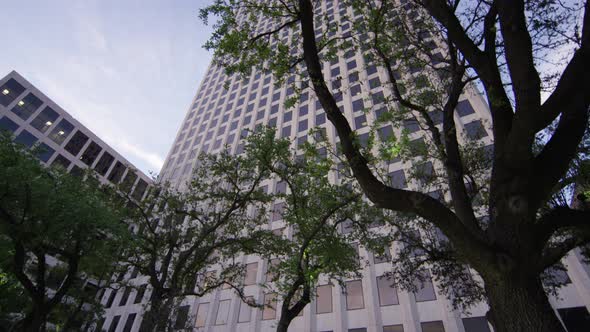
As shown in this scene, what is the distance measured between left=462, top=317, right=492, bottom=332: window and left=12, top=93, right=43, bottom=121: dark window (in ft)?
174

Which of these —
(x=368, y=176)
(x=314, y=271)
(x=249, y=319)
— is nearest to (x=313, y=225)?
(x=314, y=271)

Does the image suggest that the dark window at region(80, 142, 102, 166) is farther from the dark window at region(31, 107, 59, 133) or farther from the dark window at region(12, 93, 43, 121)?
the dark window at region(12, 93, 43, 121)

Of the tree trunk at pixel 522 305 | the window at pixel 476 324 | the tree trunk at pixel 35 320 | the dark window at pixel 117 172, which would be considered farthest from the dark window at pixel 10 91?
the window at pixel 476 324

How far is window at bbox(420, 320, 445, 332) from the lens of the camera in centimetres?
1803

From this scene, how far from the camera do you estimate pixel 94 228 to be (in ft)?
37.2

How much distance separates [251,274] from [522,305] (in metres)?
26.1

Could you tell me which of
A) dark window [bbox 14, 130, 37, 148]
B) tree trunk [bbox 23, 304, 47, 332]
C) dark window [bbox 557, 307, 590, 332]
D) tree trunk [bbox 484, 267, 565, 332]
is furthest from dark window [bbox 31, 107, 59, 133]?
dark window [bbox 557, 307, 590, 332]

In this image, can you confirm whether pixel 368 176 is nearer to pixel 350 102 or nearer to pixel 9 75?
pixel 350 102

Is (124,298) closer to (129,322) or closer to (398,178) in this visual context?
(129,322)

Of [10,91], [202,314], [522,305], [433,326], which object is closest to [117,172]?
[10,91]

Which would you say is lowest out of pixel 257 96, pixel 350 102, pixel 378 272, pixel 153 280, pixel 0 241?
pixel 153 280

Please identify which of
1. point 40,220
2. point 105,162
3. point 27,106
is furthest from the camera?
point 105,162

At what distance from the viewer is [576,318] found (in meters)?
15.7

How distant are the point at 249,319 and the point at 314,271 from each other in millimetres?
16790
